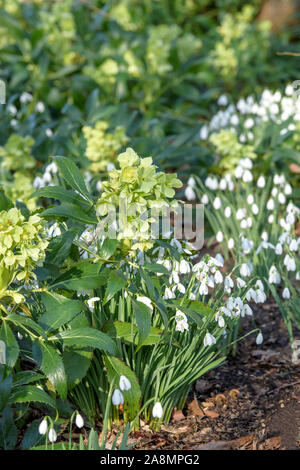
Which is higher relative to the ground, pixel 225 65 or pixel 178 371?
pixel 225 65

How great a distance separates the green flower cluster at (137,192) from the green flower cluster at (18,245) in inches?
10.1

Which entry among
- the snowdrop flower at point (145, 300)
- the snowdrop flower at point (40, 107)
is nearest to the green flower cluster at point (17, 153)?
the snowdrop flower at point (40, 107)

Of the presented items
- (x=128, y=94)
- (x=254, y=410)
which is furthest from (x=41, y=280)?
(x=128, y=94)

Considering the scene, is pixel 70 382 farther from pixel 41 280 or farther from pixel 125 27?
pixel 125 27

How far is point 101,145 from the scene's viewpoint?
3922 millimetres

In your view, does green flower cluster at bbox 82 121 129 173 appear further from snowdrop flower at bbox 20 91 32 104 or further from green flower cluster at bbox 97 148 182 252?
green flower cluster at bbox 97 148 182 252

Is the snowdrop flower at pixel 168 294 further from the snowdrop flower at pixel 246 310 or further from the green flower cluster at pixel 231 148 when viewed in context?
the green flower cluster at pixel 231 148

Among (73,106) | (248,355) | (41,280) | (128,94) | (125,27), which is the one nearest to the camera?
(41,280)

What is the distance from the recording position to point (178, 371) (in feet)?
7.63

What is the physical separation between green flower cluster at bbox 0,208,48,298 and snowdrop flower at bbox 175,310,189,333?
1.67 ft

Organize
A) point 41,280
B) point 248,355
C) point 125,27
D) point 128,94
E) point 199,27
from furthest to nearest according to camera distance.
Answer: point 199,27, point 125,27, point 128,94, point 248,355, point 41,280

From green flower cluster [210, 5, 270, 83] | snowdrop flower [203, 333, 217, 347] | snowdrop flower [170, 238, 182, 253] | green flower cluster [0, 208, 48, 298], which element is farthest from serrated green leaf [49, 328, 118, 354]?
green flower cluster [210, 5, 270, 83]

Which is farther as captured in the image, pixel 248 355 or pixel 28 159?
pixel 28 159
